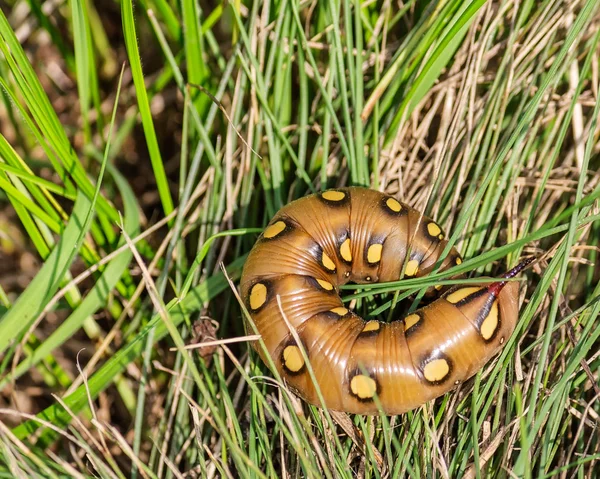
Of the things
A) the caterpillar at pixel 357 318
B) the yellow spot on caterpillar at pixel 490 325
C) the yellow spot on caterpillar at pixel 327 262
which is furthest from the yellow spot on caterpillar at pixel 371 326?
the yellow spot on caterpillar at pixel 490 325

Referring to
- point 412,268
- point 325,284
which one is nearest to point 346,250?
point 325,284

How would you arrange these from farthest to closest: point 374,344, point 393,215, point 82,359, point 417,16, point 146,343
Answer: point 82,359 < point 417,16 < point 146,343 < point 393,215 < point 374,344

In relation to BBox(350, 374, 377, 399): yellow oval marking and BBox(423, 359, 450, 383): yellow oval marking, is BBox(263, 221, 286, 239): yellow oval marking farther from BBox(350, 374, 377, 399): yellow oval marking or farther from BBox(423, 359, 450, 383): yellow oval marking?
BBox(423, 359, 450, 383): yellow oval marking

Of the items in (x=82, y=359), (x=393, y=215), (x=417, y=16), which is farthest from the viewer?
(x=82, y=359)

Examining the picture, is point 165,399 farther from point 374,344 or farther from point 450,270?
point 450,270

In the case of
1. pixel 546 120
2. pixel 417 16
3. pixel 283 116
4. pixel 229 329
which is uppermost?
pixel 417 16

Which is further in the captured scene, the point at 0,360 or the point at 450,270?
the point at 0,360

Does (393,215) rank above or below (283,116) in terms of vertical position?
below

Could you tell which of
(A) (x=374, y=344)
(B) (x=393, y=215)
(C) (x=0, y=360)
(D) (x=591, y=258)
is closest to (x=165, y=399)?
(C) (x=0, y=360)
